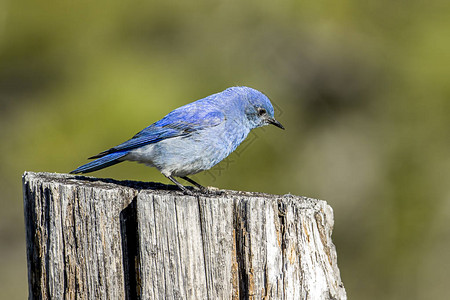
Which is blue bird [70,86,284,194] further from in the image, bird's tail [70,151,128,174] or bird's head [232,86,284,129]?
bird's head [232,86,284,129]

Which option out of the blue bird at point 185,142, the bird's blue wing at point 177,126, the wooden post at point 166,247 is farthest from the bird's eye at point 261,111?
the wooden post at point 166,247

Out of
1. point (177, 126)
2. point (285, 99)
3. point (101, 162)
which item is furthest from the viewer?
point (285, 99)

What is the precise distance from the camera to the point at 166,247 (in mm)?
3303

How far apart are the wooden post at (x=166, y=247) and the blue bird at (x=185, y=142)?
1.70 metres

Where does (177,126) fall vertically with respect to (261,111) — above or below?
below

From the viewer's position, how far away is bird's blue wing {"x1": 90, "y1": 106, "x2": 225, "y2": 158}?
528cm

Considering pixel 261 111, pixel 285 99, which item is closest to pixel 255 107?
pixel 261 111

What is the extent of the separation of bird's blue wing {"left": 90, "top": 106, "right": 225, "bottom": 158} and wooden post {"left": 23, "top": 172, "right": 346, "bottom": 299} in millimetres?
1828

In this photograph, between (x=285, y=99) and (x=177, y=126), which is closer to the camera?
(x=177, y=126)

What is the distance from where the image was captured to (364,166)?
846cm

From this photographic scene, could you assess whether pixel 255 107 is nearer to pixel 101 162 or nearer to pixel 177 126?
pixel 177 126

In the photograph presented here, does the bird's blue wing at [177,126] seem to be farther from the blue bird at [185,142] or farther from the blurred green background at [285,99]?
the blurred green background at [285,99]

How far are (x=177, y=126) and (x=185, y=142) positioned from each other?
0.18 metres

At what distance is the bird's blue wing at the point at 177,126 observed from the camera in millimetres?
5277
